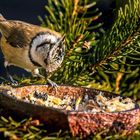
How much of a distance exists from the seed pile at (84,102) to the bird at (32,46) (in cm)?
3

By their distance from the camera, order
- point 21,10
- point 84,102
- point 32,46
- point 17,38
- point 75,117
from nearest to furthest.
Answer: point 75,117, point 84,102, point 32,46, point 17,38, point 21,10

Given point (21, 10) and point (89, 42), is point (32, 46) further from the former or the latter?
point (21, 10)

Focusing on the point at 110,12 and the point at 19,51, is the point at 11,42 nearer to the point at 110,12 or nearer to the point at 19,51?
the point at 19,51

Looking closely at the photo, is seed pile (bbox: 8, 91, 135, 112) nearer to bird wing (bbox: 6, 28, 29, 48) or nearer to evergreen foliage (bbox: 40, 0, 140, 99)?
evergreen foliage (bbox: 40, 0, 140, 99)

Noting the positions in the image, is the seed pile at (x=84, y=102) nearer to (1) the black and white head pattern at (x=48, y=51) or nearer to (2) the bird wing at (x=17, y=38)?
(1) the black and white head pattern at (x=48, y=51)

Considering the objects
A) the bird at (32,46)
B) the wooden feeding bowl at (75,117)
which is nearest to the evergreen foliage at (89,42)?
the bird at (32,46)

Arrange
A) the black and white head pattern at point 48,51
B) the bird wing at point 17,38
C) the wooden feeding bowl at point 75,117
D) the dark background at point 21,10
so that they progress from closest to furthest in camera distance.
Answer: the wooden feeding bowl at point 75,117 < the black and white head pattern at point 48,51 < the bird wing at point 17,38 < the dark background at point 21,10

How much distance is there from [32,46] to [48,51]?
0.41ft

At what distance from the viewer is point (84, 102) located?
2.72 ft

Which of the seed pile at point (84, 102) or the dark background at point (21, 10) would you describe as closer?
the seed pile at point (84, 102)

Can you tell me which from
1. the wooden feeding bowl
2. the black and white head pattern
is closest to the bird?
the black and white head pattern

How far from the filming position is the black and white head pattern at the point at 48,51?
2.77 feet

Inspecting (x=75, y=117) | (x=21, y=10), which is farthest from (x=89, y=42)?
(x=21, y=10)

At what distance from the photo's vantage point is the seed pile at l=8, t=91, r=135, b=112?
777mm
